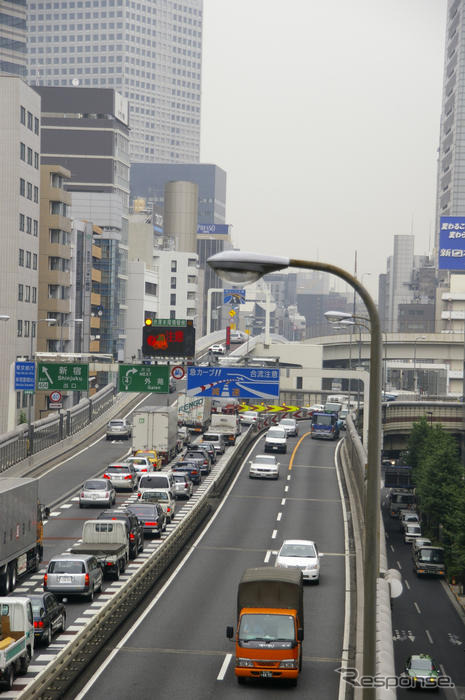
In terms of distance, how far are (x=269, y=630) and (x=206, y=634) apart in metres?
5.83

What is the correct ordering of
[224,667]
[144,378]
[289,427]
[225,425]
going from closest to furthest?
[224,667] < [144,378] < [225,425] < [289,427]

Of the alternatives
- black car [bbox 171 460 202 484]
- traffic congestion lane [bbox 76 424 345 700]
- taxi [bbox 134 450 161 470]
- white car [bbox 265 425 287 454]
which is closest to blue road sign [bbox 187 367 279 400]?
black car [bbox 171 460 202 484]

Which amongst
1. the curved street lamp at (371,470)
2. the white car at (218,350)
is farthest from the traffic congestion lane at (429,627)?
the white car at (218,350)

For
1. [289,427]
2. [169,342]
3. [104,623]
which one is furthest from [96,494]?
[289,427]

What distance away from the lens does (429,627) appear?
195 feet

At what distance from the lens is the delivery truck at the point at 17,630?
27.1 meters

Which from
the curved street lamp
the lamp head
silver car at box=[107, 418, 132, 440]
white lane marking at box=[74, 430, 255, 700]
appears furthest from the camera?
silver car at box=[107, 418, 132, 440]

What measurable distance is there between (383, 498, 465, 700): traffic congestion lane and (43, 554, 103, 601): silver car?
1323cm

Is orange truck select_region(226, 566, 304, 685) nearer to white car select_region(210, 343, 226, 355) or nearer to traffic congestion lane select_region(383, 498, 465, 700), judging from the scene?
traffic congestion lane select_region(383, 498, 465, 700)

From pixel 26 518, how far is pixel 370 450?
2841 cm

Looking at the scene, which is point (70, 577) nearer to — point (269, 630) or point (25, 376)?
point (269, 630)

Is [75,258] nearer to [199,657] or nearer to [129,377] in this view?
[129,377]

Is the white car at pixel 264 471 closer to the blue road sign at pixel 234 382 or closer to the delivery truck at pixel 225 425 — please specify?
the blue road sign at pixel 234 382

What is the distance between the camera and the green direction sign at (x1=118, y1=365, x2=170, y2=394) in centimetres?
7762
